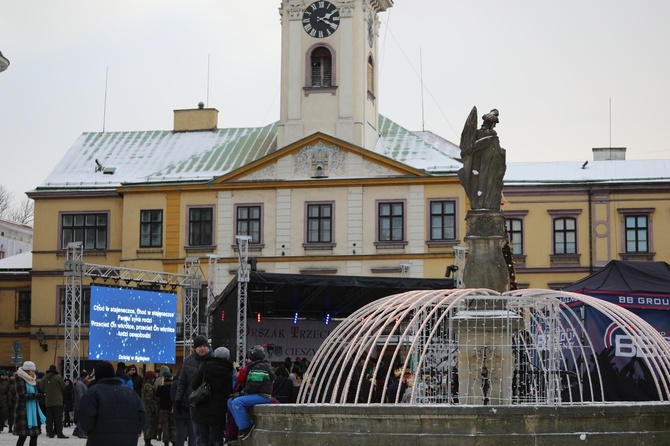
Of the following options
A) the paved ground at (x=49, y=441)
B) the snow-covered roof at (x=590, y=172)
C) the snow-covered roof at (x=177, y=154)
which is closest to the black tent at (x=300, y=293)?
the paved ground at (x=49, y=441)

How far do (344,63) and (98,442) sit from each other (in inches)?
1583

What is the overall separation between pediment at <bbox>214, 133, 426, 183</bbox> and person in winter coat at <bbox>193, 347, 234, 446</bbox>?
117 feet

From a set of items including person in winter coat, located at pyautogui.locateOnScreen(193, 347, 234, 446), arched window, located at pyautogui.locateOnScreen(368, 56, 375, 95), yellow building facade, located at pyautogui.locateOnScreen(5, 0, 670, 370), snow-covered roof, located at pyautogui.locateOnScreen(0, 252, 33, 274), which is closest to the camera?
Answer: person in winter coat, located at pyautogui.locateOnScreen(193, 347, 234, 446)

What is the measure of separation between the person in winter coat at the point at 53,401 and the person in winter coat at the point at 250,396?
1435cm

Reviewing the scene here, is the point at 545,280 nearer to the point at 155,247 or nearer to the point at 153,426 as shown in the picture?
the point at 155,247

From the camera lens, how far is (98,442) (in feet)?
44.8

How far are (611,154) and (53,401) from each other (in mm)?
36820

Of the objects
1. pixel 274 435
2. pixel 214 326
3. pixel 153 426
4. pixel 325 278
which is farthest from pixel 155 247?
pixel 274 435

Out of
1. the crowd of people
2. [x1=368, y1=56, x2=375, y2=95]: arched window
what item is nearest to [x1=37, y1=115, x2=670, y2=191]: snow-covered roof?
[x1=368, y1=56, x2=375, y2=95]: arched window

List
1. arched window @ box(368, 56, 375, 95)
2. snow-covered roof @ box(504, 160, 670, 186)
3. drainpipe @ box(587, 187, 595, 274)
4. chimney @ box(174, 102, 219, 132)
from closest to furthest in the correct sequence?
1. drainpipe @ box(587, 187, 595, 274)
2. arched window @ box(368, 56, 375, 95)
3. snow-covered roof @ box(504, 160, 670, 186)
4. chimney @ box(174, 102, 219, 132)

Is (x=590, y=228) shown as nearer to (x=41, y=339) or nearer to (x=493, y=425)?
(x=41, y=339)

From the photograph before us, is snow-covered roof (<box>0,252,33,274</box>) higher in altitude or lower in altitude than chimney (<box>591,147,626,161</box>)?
lower

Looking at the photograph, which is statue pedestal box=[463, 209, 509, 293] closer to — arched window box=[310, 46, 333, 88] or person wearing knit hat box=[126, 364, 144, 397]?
person wearing knit hat box=[126, 364, 144, 397]

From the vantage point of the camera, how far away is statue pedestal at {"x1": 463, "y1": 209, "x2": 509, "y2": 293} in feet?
63.1
